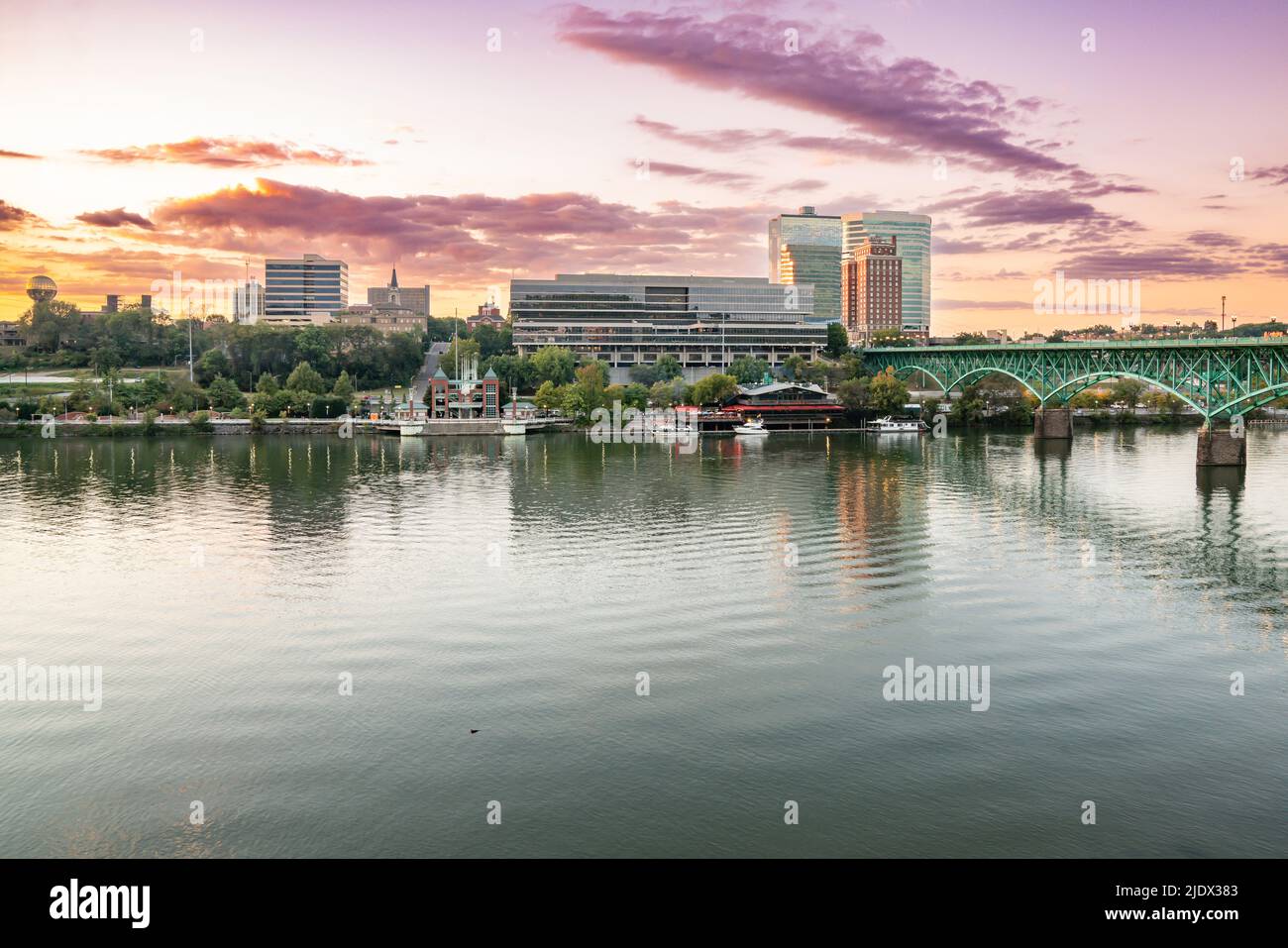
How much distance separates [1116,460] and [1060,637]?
6784 centimetres

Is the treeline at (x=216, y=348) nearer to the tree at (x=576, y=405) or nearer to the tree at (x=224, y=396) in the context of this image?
the tree at (x=224, y=396)


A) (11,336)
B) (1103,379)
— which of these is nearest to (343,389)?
(11,336)

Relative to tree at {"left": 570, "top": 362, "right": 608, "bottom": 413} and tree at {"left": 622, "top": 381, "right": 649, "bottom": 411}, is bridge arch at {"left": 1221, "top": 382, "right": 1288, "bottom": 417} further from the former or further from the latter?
tree at {"left": 622, "top": 381, "right": 649, "bottom": 411}

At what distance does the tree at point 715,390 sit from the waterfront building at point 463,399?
1155 inches

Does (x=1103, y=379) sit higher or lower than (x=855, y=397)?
higher

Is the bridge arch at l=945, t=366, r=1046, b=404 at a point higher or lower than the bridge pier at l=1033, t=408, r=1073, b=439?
higher

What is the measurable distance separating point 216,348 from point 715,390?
8321 centimetres

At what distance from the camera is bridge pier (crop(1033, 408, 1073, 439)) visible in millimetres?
115625

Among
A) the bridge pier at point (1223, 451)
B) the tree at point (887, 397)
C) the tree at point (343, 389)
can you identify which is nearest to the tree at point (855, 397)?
the tree at point (887, 397)

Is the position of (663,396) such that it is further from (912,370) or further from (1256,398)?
(1256,398)

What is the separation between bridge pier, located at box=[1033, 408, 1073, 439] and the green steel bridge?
139 cm

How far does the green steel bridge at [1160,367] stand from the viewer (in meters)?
80.9

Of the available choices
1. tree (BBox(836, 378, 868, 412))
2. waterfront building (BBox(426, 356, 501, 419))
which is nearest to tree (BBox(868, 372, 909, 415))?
tree (BBox(836, 378, 868, 412))

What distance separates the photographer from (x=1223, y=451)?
80.1 m
